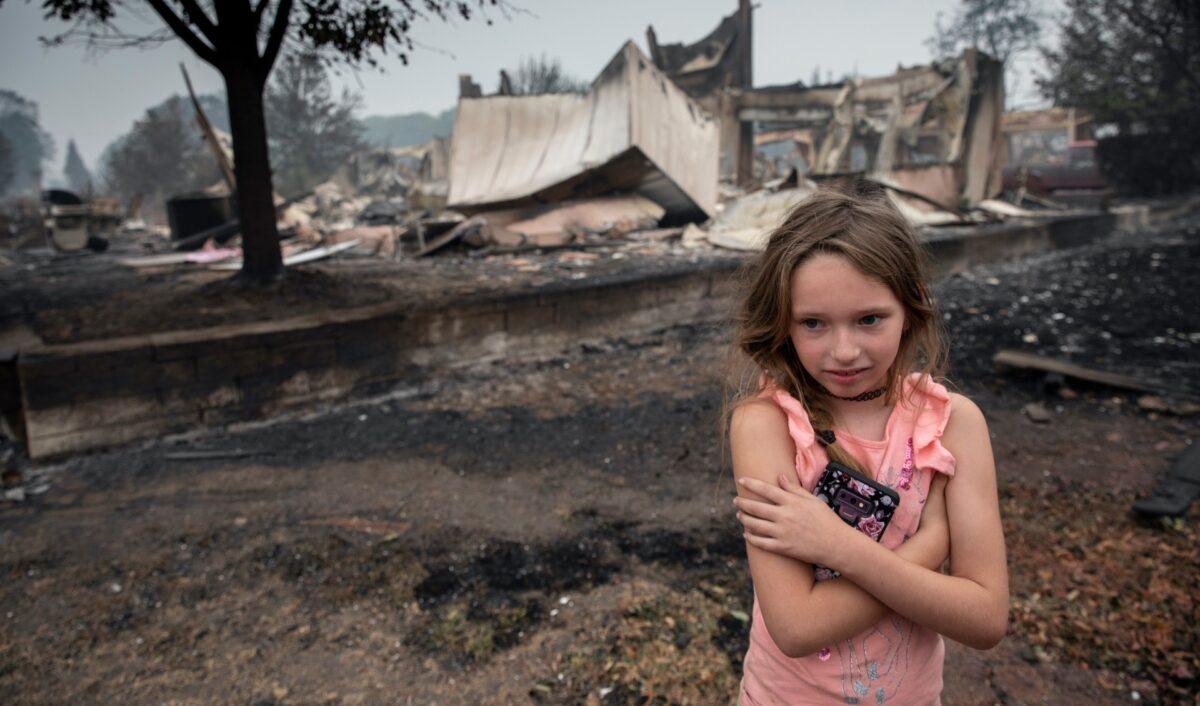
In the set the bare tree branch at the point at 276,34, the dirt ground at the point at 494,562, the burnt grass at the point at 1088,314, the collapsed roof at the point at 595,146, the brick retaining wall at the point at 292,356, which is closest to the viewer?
the dirt ground at the point at 494,562

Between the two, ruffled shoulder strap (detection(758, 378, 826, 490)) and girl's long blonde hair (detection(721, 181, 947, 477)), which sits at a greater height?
girl's long blonde hair (detection(721, 181, 947, 477))

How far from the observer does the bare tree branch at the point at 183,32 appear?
16.3 feet

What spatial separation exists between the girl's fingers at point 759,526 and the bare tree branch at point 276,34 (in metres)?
5.86

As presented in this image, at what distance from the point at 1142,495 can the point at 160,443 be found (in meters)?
5.83

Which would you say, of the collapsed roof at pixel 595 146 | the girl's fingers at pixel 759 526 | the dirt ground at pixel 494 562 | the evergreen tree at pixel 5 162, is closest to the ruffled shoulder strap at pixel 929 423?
the girl's fingers at pixel 759 526

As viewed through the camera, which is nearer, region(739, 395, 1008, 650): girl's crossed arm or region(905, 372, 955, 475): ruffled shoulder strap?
region(739, 395, 1008, 650): girl's crossed arm

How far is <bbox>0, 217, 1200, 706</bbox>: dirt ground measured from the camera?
2252 millimetres

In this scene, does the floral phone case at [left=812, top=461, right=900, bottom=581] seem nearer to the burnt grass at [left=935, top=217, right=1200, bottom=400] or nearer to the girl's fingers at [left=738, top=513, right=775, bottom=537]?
the girl's fingers at [left=738, top=513, right=775, bottom=537]

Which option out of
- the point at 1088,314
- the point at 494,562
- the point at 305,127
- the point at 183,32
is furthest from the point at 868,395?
the point at 305,127

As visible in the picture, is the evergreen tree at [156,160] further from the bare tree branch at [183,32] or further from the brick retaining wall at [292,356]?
the brick retaining wall at [292,356]

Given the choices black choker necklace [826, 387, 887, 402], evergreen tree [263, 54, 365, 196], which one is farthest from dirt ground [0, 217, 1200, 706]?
evergreen tree [263, 54, 365, 196]

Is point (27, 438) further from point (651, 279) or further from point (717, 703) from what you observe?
point (651, 279)

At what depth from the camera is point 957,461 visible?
1093 mm

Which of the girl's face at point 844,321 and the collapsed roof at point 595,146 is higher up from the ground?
the collapsed roof at point 595,146
